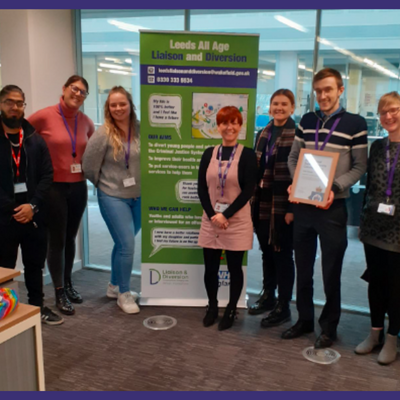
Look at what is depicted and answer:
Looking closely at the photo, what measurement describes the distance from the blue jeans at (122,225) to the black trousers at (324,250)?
4.45ft

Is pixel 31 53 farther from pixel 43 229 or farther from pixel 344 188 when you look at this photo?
pixel 344 188

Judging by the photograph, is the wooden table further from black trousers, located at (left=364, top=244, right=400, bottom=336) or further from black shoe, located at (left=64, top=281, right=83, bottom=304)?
black trousers, located at (left=364, top=244, right=400, bottom=336)

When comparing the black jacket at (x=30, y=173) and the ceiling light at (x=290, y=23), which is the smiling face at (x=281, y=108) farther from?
the black jacket at (x=30, y=173)

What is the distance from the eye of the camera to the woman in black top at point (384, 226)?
2518 millimetres

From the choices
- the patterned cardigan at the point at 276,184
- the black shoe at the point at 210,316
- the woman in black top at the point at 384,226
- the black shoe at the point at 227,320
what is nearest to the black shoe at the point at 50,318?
the black shoe at the point at 210,316

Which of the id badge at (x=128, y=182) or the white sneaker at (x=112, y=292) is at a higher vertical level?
the id badge at (x=128, y=182)

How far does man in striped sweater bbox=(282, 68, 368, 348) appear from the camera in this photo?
101 inches

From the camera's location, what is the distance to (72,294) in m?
3.69

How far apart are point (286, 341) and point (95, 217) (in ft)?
9.33

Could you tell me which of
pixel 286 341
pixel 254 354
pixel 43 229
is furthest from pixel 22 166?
pixel 286 341

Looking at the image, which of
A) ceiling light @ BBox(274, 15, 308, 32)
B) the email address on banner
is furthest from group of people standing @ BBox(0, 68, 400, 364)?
ceiling light @ BBox(274, 15, 308, 32)

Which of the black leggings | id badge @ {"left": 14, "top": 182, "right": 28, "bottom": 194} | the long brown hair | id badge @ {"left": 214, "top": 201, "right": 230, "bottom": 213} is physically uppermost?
the long brown hair

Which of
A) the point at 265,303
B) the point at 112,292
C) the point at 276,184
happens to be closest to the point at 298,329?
the point at 265,303

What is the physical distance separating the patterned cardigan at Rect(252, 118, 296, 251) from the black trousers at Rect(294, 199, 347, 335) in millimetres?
191
